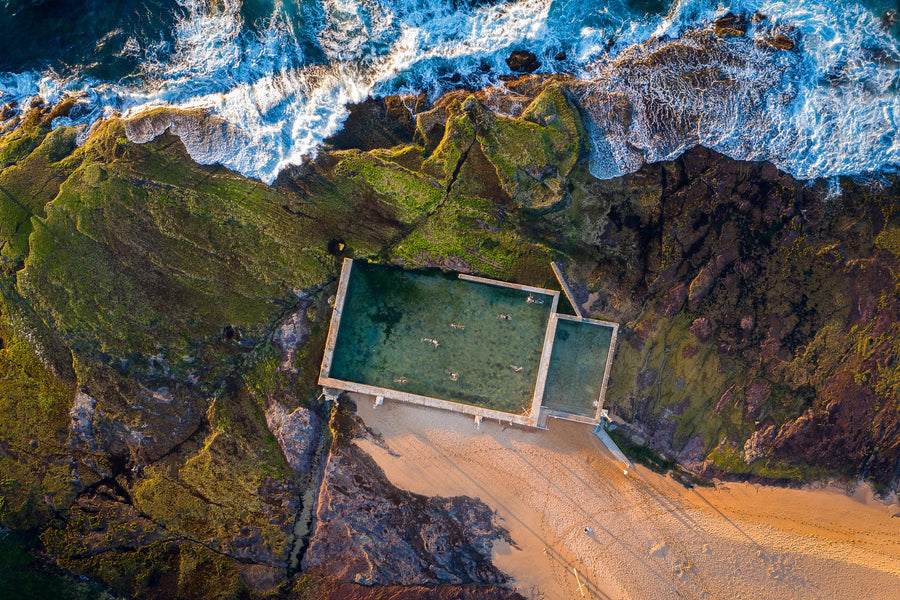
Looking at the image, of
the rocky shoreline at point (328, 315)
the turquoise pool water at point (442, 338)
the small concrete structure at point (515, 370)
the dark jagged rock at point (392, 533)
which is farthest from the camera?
the turquoise pool water at point (442, 338)

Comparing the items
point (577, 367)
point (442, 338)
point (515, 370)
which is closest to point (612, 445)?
point (577, 367)

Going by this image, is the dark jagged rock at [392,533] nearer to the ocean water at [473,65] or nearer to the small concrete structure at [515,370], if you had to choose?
the small concrete structure at [515,370]

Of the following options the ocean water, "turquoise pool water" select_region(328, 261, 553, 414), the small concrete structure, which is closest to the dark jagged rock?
the small concrete structure

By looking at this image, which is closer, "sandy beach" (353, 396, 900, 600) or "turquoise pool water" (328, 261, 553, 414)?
"sandy beach" (353, 396, 900, 600)

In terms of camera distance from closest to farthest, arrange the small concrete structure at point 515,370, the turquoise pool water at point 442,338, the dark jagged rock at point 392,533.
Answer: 1. the small concrete structure at point 515,370
2. the dark jagged rock at point 392,533
3. the turquoise pool water at point 442,338

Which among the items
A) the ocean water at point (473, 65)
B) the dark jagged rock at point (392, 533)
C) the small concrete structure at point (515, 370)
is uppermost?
the ocean water at point (473, 65)

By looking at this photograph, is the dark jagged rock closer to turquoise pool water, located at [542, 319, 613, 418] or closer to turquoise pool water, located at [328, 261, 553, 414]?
turquoise pool water, located at [328, 261, 553, 414]

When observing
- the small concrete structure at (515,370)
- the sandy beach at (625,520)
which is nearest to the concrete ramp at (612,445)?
the sandy beach at (625,520)
